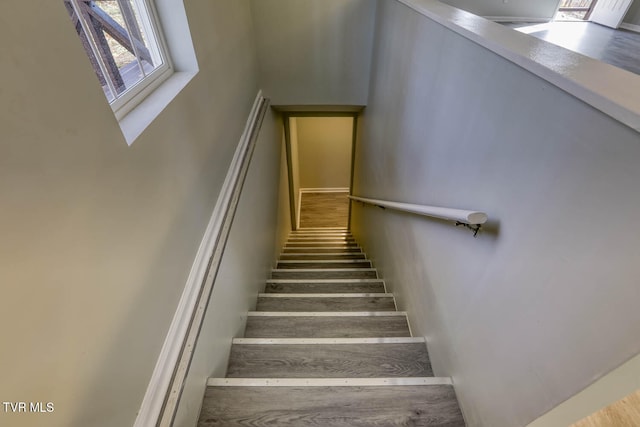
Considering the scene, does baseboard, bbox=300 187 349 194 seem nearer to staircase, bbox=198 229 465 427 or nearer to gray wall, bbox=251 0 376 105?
gray wall, bbox=251 0 376 105

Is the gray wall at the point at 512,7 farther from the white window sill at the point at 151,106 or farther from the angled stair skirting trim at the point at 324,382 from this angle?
the angled stair skirting trim at the point at 324,382

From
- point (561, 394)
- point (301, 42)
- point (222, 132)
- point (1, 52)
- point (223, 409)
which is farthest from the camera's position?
point (301, 42)

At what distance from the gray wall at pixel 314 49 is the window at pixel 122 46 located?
6.29 ft

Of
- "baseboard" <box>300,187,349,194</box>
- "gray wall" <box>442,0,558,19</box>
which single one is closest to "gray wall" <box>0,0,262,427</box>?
"gray wall" <box>442,0,558,19</box>

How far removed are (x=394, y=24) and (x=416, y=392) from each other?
235 cm

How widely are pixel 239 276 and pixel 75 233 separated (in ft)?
4.27

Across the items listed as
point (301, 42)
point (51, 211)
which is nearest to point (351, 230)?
point (301, 42)

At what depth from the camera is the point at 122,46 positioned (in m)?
1.06

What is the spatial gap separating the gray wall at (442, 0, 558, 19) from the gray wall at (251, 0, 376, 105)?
5.24ft

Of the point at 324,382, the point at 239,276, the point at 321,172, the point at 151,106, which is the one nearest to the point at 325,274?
the point at 239,276

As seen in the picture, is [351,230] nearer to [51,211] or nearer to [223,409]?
[223,409]

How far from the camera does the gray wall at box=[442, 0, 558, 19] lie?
12.0ft

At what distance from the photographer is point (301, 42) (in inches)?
121

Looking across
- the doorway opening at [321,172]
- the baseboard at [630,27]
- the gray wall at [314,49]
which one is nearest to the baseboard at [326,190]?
the doorway opening at [321,172]
